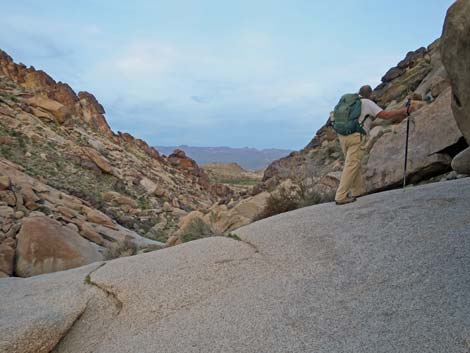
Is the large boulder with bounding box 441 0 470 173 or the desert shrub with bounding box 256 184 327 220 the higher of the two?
the large boulder with bounding box 441 0 470 173

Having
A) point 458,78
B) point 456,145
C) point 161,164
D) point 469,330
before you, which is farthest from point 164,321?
point 161,164

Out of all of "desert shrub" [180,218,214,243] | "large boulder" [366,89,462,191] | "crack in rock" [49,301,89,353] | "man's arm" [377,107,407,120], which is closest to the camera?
"crack in rock" [49,301,89,353]

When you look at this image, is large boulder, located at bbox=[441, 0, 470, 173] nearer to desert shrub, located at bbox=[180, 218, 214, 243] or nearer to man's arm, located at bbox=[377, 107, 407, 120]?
man's arm, located at bbox=[377, 107, 407, 120]

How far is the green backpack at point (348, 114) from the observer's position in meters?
6.16

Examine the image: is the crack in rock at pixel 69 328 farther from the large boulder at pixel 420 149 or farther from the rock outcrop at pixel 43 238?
the large boulder at pixel 420 149

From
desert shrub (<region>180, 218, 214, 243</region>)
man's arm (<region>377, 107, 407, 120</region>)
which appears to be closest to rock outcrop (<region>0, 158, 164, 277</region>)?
desert shrub (<region>180, 218, 214, 243</region>)

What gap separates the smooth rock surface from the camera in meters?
3.38

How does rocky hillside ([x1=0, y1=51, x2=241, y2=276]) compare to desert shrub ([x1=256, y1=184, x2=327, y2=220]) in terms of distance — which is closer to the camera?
desert shrub ([x1=256, y1=184, x2=327, y2=220])

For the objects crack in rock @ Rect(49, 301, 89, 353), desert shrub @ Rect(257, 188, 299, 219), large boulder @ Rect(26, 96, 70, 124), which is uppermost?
large boulder @ Rect(26, 96, 70, 124)

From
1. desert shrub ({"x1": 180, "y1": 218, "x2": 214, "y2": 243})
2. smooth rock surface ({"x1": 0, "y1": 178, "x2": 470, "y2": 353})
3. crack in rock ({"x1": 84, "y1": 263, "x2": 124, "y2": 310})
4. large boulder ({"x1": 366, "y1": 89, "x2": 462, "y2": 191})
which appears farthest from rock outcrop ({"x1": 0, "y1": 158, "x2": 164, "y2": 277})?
large boulder ({"x1": 366, "y1": 89, "x2": 462, "y2": 191})

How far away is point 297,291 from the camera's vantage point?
4.21m

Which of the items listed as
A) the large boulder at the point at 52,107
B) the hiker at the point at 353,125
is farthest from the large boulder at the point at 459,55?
the large boulder at the point at 52,107

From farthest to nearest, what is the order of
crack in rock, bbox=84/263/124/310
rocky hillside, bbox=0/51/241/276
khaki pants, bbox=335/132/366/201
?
rocky hillside, bbox=0/51/241/276 → khaki pants, bbox=335/132/366/201 → crack in rock, bbox=84/263/124/310

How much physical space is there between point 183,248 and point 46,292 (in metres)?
1.88
